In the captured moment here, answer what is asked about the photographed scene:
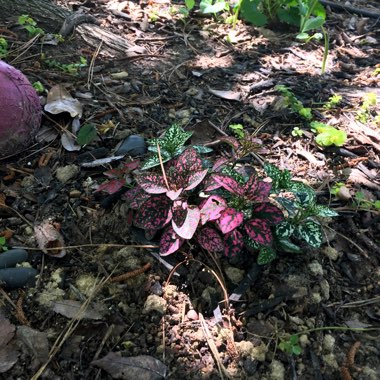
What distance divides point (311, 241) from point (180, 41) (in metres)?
2.00

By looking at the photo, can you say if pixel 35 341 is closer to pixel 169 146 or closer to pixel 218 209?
pixel 218 209

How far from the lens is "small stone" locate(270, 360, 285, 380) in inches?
55.9

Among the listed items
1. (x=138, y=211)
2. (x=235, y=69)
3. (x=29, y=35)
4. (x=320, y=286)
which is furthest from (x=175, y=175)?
(x=29, y=35)

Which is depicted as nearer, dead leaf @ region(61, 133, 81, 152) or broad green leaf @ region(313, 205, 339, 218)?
broad green leaf @ region(313, 205, 339, 218)

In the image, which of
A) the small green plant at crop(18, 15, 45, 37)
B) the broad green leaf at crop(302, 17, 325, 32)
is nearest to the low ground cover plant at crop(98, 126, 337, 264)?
the small green plant at crop(18, 15, 45, 37)

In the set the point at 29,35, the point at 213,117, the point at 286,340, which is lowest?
the point at 286,340

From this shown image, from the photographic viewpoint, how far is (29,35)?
257 cm

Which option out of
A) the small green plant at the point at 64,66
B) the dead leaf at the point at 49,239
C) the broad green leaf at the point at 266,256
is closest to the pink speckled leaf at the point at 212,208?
the broad green leaf at the point at 266,256

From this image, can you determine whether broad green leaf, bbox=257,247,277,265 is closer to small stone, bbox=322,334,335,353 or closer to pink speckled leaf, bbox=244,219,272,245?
pink speckled leaf, bbox=244,219,272,245

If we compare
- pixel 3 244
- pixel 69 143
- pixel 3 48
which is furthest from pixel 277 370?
pixel 3 48

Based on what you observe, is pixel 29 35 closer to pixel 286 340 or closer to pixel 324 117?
pixel 324 117

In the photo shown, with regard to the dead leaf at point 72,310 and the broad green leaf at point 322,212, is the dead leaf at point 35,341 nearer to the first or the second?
the dead leaf at point 72,310

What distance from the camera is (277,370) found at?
1.43 meters

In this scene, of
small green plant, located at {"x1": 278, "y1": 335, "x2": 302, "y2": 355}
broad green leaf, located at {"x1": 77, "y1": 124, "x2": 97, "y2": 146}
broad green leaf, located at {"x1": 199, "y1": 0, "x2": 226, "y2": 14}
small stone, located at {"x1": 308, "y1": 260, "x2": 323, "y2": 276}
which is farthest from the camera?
broad green leaf, located at {"x1": 199, "y1": 0, "x2": 226, "y2": 14}
